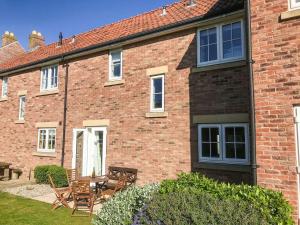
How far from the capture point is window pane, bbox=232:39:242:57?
941 centimetres

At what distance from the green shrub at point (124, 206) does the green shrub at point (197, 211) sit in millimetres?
558

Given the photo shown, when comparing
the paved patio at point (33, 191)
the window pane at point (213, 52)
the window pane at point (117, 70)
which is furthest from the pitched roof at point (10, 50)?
the window pane at point (213, 52)

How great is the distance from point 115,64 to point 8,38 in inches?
790

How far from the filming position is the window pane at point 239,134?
9.05 m

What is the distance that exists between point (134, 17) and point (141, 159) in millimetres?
8457

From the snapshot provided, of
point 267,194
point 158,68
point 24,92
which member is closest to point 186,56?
point 158,68

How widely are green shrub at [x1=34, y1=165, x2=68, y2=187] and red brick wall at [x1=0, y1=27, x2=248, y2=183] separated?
2.81 feet

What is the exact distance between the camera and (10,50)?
91.8 feet

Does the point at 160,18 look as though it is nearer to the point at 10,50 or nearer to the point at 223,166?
the point at 223,166

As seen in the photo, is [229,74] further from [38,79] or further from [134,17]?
[38,79]

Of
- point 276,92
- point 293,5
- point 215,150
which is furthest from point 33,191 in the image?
point 293,5

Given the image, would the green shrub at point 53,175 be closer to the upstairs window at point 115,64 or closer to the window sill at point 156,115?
the upstairs window at point 115,64

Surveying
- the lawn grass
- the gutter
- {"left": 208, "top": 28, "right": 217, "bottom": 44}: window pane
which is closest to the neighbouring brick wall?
the gutter

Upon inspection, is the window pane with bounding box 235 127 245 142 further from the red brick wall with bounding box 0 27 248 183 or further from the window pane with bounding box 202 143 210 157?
the window pane with bounding box 202 143 210 157
